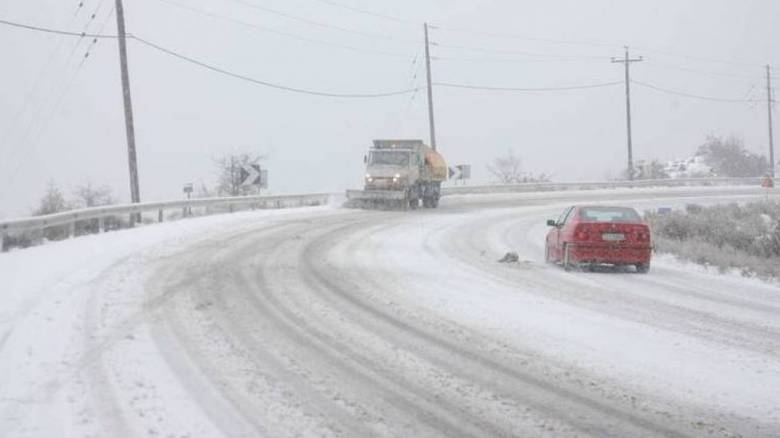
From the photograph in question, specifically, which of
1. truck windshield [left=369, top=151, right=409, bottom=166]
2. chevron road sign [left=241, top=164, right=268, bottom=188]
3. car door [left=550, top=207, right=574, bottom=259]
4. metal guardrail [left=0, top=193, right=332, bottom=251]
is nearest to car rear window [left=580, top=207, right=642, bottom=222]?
car door [left=550, top=207, right=574, bottom=259]

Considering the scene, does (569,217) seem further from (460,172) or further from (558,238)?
(460,172)

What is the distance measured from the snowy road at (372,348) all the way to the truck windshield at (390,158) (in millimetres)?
17531

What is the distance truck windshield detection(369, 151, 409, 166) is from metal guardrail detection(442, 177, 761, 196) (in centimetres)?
1247

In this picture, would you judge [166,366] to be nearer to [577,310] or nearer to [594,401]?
[594,401]

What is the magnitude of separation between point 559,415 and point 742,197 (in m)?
46.8

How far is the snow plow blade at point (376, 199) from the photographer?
32156 millimetres

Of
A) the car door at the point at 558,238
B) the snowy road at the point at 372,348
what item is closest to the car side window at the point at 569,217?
the car door at the point at 558,238

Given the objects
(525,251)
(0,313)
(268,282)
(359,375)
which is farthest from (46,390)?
(525,251)

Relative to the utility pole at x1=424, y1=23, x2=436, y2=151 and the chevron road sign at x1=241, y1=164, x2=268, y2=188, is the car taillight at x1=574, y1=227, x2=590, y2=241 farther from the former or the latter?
the utility pole at x1=424, y1=23, x2=436, y2=151

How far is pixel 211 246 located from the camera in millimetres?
17281

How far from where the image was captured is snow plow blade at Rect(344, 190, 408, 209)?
32.2 metres

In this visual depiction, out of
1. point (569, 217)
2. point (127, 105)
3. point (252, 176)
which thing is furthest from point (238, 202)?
point (569, 217)

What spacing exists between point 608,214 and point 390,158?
1794 centimetres

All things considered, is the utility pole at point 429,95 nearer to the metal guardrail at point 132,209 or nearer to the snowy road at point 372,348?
the metal guardrail at point 132,209
